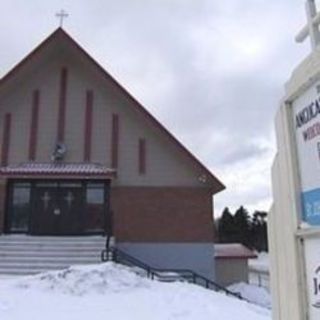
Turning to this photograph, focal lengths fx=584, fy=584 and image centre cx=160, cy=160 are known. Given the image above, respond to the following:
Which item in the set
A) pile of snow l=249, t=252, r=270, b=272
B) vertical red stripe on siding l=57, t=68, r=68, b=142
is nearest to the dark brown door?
vertical red stripe on siding l=57, t=68, r=68, b=142

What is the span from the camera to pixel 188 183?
21.8 m

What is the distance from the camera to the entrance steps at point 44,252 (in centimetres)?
1852

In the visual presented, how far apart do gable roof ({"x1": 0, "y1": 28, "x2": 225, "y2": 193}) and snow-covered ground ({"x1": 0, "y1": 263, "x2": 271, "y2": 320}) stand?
7.03 meters

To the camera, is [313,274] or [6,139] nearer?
[313,274]

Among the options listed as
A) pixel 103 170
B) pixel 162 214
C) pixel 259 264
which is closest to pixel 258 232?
pixel 259 264

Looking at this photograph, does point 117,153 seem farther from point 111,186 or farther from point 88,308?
point 88,308

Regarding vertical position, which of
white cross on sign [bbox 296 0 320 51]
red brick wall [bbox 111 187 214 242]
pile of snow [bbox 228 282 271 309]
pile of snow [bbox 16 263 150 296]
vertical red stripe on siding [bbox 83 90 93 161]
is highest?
vertical red stripe on siding [bbox 83 90 93 161]

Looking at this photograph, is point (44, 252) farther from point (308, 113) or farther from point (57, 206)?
point (308, 113)

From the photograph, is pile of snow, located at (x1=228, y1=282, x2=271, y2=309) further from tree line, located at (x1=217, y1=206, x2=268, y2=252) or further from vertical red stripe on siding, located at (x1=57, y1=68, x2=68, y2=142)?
tree line, located at (x1=217, y1=206, x2=268, y2=252)

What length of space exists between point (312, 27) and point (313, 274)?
1.17 m

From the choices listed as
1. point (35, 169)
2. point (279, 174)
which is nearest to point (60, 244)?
point (35, 169)

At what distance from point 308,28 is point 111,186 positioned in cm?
1910

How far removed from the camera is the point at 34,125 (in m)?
21.9

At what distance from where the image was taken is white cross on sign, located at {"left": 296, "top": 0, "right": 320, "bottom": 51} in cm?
277
